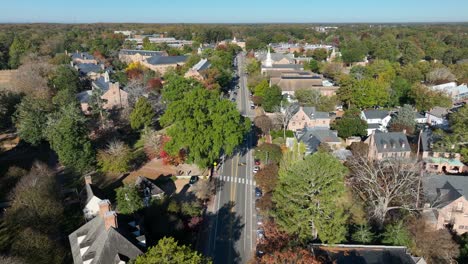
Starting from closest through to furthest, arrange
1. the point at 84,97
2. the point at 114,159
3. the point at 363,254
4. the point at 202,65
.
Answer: the point at 363,254 → the point at 114,159 → the point at 84,97 → the point at 202,65

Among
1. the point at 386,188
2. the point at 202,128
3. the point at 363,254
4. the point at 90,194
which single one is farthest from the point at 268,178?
the point at 90,194

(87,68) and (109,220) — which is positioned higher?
(87,68)

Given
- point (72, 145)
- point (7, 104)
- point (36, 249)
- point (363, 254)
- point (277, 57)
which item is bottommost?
point (363, 254)

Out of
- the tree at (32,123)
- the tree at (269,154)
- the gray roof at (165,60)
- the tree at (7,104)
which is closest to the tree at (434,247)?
the tree at (269,154)

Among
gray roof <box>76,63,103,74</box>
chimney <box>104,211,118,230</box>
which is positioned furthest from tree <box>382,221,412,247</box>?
gray roof <box>76,63,103,74</box>

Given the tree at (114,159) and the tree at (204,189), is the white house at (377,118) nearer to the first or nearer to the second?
the tree at (204,189)

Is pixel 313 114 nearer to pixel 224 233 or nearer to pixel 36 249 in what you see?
pixel 224 233
